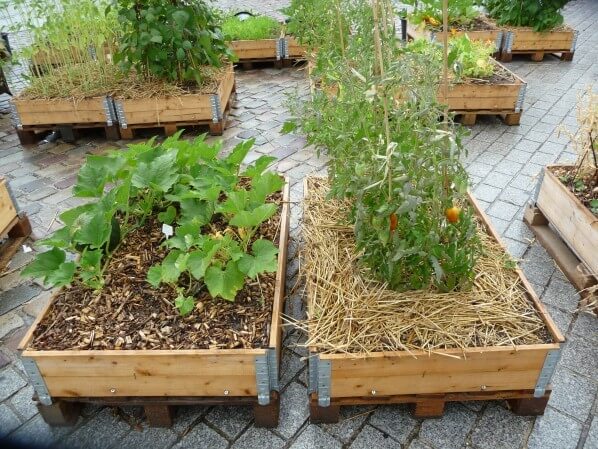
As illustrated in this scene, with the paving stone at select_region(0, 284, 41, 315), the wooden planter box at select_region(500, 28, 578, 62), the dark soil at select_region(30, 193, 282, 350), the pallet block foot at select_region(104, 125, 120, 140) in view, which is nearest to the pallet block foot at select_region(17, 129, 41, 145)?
the pallet block foot at select_region(104, 125, 120, 140)

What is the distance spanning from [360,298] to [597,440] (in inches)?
43.7

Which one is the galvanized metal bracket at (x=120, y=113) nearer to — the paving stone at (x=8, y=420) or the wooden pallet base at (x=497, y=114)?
the paving stone at (x=8, y=420)

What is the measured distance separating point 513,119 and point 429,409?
12.0 ft

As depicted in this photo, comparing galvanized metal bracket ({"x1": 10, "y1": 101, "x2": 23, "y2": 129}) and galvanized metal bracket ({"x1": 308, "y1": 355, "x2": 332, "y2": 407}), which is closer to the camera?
galvanized metal bracket ({"x1": 308, "y1": 355, "x2": 332, "y2": 407})

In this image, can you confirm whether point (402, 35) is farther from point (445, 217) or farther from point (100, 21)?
point (445, 217)

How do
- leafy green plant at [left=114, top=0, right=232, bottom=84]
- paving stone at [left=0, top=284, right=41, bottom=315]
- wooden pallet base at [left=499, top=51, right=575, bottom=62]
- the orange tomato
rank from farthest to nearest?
1. wooden pallet base at [left=499, top=51, right=575, bottom=62]
2. leafy green plant at [left=114, top=0, right=232, bottom=84]
3. paving stone at [left=0, top=284, right=41, bottom=315]
4. the orange tomato

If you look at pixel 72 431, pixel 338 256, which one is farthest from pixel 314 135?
pixel 72 431

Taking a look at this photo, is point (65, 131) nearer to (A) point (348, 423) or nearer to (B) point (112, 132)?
(B) point (112, 132)

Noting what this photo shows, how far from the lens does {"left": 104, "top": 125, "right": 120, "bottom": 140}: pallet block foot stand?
15.9ft

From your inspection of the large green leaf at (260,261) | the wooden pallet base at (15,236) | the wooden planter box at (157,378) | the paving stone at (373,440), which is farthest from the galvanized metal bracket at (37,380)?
the wooden pallet base at (15,236)

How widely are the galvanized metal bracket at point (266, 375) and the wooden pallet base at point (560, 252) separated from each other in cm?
164

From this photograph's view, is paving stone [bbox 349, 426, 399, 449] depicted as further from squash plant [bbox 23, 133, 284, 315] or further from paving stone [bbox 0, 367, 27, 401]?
paving stone [bbox 0, 367, 27, 401]

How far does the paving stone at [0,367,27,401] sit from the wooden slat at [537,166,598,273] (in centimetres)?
296

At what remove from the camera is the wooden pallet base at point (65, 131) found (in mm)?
4820
